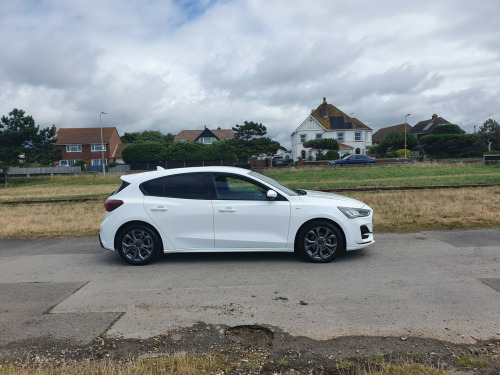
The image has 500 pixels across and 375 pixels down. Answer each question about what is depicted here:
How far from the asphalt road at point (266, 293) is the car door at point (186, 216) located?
1.41 ft

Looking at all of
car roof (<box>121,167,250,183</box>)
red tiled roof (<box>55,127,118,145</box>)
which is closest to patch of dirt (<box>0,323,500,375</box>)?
car roof (<box>121,167,250,183</box>)

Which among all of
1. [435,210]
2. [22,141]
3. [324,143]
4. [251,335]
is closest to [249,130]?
[324,143]

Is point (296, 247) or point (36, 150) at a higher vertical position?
point (36, 150)

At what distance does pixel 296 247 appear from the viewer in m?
6.50

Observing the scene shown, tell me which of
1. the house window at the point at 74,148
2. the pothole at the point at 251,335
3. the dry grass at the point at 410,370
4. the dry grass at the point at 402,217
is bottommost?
the pothole at the point at 251,335

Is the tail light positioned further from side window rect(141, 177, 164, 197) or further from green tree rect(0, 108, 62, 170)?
green tree rect(0, 108, 62, 170)

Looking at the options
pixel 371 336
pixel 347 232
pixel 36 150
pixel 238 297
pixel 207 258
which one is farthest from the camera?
pixel 36 150

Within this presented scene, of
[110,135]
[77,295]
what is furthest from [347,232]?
[110,135]

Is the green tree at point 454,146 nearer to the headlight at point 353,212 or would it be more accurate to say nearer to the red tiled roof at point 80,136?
the red tiled roof at point 80,136

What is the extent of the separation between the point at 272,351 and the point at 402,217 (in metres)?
7.69

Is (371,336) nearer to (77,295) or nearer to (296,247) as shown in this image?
(296,247)

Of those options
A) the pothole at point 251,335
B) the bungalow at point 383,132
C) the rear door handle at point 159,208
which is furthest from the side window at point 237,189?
the bungalow at point 383,132

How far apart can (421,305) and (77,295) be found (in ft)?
14.0

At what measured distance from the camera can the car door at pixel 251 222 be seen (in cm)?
642
